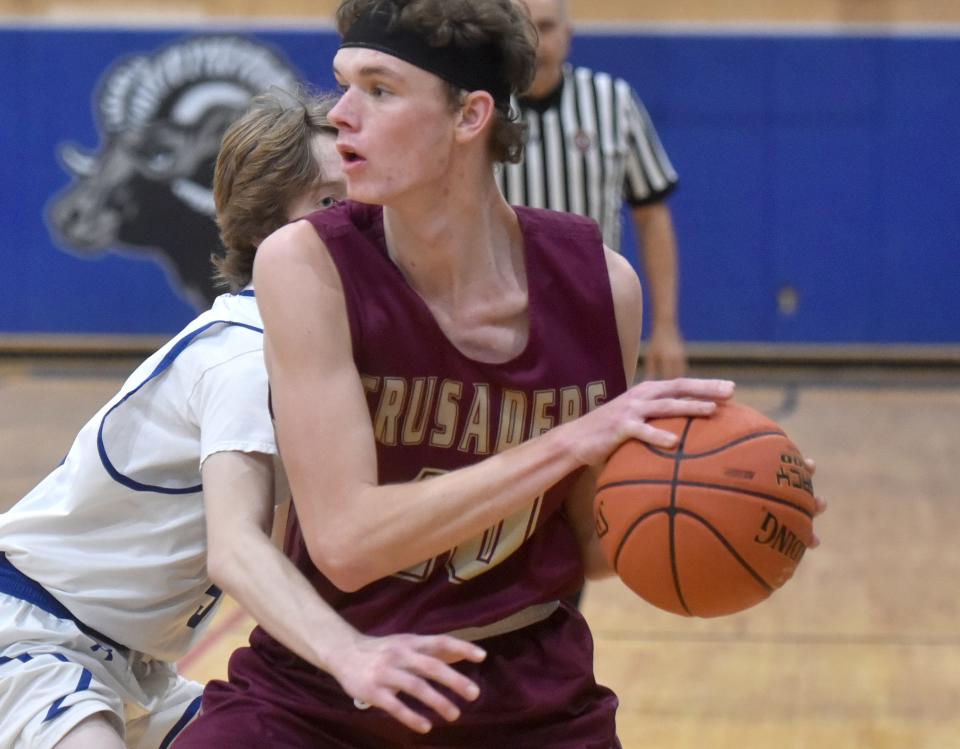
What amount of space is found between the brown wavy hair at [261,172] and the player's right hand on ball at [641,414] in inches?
34.1

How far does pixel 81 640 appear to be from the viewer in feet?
8.84

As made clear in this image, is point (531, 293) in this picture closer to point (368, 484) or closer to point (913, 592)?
point (368, 484)

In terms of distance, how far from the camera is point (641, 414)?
85.6 inches

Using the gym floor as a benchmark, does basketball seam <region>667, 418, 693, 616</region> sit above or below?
above

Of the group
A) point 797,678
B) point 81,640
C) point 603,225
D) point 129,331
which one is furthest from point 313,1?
point 81,640

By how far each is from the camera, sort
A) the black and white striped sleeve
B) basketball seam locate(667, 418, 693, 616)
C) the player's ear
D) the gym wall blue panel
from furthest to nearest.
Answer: the gym wall blue panel, the black and white striped sleeve, the player's ear, basketball seam locate(667, 418, 693, 616)

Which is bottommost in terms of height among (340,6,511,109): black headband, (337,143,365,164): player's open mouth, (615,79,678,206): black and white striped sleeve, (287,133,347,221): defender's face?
(615,79,678,206): black and white striped sleeve

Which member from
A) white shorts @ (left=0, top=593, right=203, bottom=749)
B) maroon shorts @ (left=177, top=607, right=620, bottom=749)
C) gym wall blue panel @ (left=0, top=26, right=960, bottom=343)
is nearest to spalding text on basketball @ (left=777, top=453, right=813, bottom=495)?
maroon shorts @ (left=177, top=607, right=620, bottom=749)

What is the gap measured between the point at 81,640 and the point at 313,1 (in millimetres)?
9332

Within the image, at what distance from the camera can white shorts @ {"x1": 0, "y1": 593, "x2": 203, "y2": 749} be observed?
2514 mm

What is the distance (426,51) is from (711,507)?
0.85 metres

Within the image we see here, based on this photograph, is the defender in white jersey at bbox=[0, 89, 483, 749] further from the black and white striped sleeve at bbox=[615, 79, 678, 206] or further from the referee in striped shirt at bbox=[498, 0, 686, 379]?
the black and white striped sleeve at bbox=[615, 79, 678, 206]

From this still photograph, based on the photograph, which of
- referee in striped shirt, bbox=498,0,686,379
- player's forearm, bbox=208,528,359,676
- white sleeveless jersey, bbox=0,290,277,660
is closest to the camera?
player's forearm, bbox=208,528,359,676

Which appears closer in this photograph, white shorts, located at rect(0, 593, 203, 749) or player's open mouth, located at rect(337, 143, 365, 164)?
player's open mouth, located at rect(337, 143, 365, 164)
